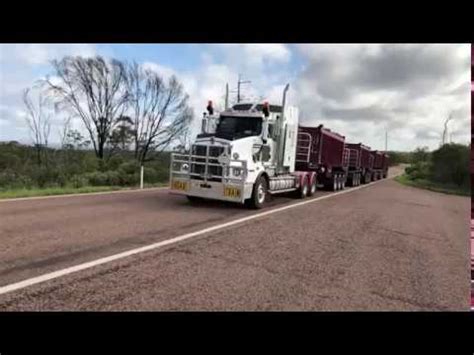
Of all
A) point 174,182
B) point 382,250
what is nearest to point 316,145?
point 174,182

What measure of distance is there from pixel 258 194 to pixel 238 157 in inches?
50.2

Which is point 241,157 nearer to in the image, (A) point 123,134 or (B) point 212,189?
(B) point 212,189

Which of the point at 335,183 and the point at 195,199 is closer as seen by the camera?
the point at 195,199

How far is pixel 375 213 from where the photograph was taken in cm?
1356

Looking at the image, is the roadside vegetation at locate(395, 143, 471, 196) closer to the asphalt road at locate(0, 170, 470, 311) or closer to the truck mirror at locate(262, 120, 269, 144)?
the truck mirror at locate(262, 120, 269, 144)

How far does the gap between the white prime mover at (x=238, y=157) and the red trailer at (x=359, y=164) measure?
51.8ft

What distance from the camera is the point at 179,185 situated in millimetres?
13289

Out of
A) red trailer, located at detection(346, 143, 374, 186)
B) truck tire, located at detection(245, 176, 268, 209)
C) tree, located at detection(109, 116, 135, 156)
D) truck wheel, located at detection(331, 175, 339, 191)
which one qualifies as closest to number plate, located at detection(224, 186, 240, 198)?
truck tire, located at detection(245, 176, 268, 209)

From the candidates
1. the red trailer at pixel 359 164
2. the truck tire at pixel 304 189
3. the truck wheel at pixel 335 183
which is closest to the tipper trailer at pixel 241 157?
the truck tire at pixel 304 189

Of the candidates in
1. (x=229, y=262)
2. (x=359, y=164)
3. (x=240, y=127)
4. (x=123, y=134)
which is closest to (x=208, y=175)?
(x=240, y=127)

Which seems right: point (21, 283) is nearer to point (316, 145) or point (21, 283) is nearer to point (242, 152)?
point (242, 152)
